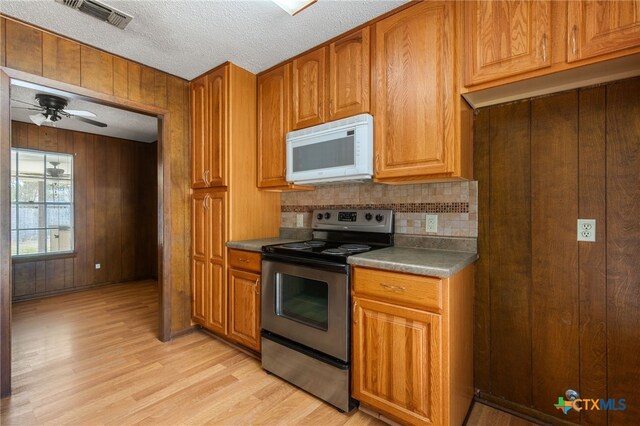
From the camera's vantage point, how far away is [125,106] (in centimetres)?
247

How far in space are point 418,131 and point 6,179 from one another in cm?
258

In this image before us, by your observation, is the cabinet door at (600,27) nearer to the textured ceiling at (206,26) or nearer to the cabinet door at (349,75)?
the textured ceiling at (206,26)

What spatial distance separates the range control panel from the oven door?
590mm

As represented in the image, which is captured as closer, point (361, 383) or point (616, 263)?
point (616, 263)

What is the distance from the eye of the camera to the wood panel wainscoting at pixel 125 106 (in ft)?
6.21

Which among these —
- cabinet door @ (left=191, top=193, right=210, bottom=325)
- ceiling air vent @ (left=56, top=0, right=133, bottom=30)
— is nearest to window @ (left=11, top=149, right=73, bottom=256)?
cabinet door @ (left=191, top=193, right=210, bottom=325)

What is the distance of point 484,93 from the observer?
166 centimetres

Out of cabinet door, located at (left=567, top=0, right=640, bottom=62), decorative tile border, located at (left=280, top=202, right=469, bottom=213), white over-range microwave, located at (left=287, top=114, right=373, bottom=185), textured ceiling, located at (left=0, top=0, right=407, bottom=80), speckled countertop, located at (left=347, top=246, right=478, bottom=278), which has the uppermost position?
textured ceiling, located at (left=0, top=0, right=407, bottom=80)

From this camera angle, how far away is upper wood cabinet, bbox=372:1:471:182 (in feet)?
5.33

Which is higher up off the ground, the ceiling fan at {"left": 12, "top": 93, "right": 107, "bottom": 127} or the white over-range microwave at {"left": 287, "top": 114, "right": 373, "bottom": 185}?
the ceiling fan at {"left": 12, "top": 93, "right": 107, "bottom": 127}

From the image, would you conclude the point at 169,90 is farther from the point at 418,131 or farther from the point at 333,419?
the point at 333,419

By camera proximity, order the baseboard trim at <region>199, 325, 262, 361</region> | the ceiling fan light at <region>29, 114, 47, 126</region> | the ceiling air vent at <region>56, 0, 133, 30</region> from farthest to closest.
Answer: the ceiling fan light at <region>29, 114, 47, 126</region>, the baseboard trim at <region>199, 325, 262, 361</region>, the ceiling air vent at <region>56, 0, 133, 30</region>

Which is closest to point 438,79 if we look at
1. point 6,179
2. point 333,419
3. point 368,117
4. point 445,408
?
point 368,117

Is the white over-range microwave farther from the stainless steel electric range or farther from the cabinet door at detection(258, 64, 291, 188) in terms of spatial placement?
the stainless steel electric range
